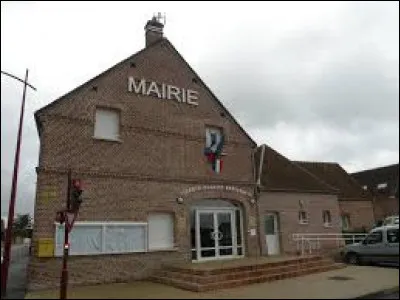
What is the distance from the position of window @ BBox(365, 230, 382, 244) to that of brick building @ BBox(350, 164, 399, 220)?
2007 centimetres

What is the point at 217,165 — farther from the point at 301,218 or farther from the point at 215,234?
the point at 301,218

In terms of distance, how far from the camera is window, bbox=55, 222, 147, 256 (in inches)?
600

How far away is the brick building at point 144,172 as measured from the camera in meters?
15.4

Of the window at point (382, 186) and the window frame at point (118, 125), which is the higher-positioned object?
the window at point (382, 186)

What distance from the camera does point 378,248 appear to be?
61.5 ft

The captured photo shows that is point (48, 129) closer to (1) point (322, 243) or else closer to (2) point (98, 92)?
(2) point (98, 92)

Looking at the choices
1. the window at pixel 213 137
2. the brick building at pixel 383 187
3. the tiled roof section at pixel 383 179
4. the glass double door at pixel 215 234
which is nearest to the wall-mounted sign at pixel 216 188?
the glass double door at pixel 215 234

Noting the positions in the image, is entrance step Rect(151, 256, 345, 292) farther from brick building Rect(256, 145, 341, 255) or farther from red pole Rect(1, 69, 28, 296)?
red pole Rect(1, 69, 28, 296)

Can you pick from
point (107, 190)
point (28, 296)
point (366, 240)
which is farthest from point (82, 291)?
point (366, 240)

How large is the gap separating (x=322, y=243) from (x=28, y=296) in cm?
1607

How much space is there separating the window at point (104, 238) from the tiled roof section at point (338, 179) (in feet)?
63.7

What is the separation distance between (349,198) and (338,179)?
2361 millimetres

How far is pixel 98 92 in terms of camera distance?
56.0ft

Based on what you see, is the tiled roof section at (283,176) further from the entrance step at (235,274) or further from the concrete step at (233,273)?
the concrete step at (233,273)
